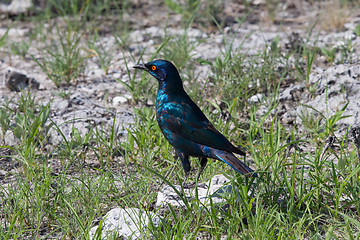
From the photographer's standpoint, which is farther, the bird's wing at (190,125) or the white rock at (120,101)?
the white rock at (120,101)

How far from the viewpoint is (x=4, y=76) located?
588cm

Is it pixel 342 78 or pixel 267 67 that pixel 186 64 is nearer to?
pixel 267 67

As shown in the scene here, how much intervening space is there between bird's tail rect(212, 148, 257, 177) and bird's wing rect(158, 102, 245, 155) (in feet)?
0.12

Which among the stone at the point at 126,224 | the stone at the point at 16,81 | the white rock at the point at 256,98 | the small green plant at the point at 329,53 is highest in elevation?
the small green plant at the point at 329,53

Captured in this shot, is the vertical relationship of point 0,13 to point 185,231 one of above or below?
above

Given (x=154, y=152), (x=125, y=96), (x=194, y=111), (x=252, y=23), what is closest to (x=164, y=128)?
(x=194, y=111)

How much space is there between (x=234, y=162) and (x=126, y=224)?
856mm

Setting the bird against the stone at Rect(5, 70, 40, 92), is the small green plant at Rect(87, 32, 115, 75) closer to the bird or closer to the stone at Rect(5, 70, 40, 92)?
the stone at Rect(5, 70, 40, 92)

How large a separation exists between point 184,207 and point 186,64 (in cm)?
265

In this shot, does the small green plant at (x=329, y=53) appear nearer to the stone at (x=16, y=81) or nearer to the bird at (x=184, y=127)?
the bird at (x=184, y=127)

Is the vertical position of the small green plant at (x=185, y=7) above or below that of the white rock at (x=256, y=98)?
above

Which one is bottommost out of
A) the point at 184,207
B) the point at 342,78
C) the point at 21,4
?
the point at 184,207

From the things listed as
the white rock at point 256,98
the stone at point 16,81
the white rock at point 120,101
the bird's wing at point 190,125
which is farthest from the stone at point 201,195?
the stone at point 16,81

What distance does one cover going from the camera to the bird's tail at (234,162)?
3.42m
